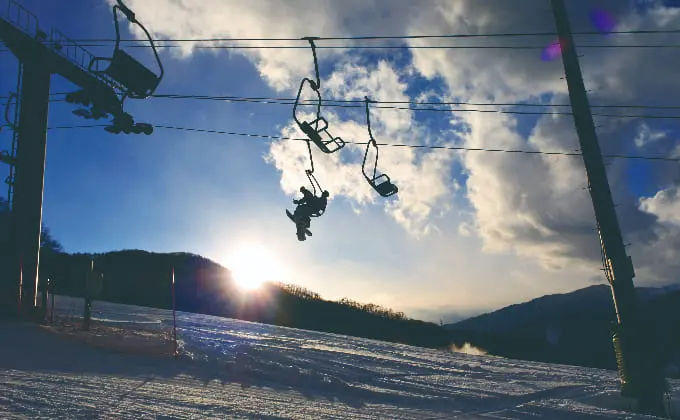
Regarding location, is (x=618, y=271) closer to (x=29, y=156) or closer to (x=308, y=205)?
(x=308, y=205)

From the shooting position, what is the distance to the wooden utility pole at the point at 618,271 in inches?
365

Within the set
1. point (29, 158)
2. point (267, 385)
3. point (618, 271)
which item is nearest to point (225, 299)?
point (29, 158)

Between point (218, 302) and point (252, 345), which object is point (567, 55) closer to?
point (252, 345)

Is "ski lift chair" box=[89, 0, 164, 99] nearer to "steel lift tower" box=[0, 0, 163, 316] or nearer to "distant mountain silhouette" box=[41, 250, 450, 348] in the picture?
"steel lift tower" box=[0, 0, 163, 316]

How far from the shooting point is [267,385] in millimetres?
9805

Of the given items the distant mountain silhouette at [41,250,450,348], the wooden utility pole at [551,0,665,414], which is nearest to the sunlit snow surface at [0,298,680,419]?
the wooden utility pole at [551,0,665,414]

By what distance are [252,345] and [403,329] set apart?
83.4ft

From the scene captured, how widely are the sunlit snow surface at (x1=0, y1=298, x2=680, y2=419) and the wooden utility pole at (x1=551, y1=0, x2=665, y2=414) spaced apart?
31.2 inches

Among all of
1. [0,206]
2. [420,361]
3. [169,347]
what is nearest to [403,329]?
[420,361]

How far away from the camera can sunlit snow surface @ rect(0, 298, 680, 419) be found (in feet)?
22.5

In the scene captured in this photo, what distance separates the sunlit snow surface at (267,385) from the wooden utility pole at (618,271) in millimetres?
793

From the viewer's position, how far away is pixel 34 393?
671 centimetres

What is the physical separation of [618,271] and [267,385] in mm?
7464

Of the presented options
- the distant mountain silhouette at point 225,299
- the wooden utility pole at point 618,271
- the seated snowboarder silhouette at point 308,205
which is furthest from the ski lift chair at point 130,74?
the distant mountain silhouette at point 225,299
